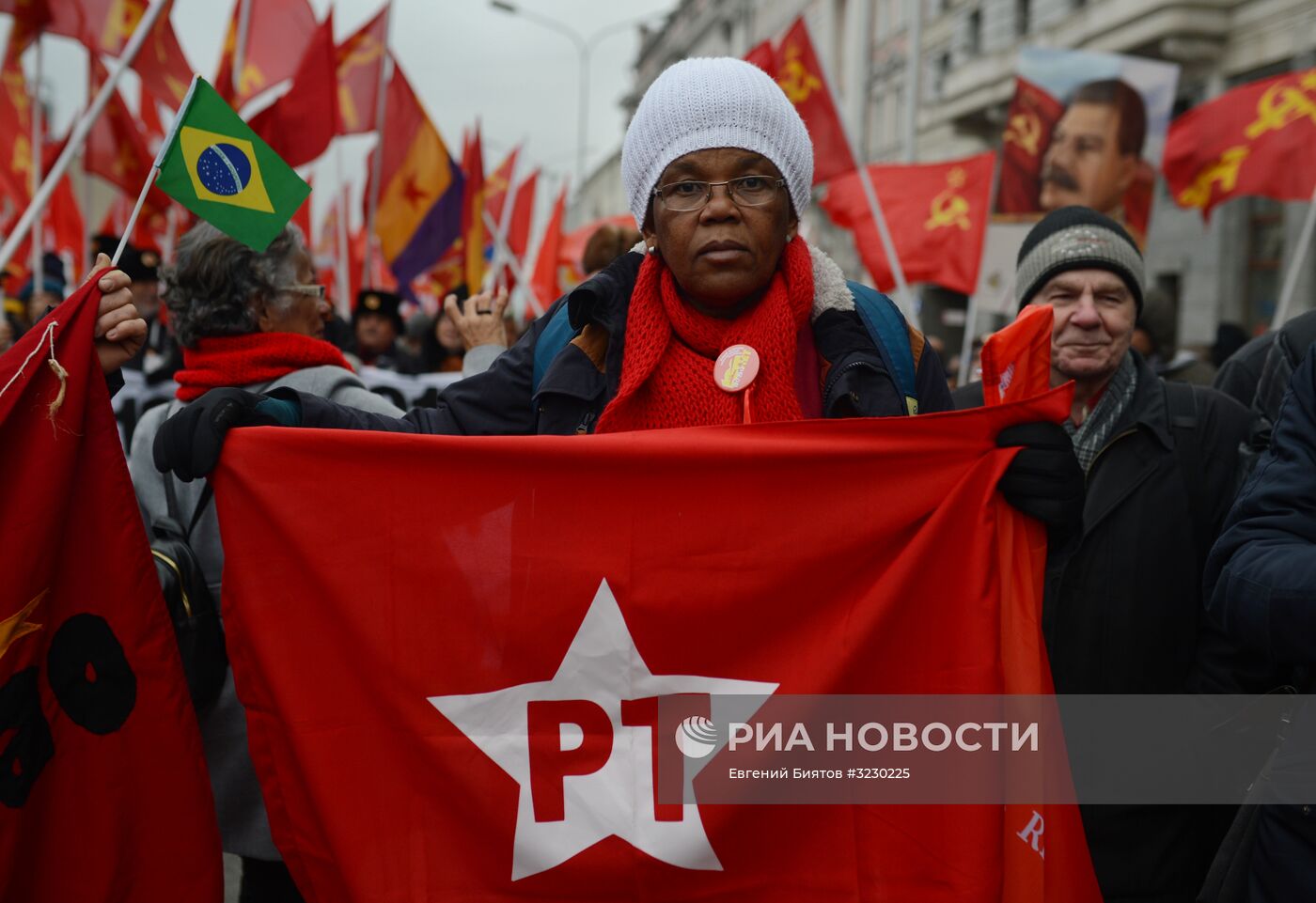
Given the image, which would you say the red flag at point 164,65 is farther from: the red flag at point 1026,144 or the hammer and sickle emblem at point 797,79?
the red flag at point 1026,144

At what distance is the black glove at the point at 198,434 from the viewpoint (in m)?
2.10

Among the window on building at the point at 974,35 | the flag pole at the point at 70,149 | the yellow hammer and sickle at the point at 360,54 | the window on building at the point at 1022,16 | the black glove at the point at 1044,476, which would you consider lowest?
the black glove at the point at 1044,476

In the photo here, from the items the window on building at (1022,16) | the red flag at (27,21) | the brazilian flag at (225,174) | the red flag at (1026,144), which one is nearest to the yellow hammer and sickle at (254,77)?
the red flag at (27,21)

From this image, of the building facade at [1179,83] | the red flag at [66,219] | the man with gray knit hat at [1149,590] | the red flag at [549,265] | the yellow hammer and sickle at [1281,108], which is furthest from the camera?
the building facade at [1179,83]

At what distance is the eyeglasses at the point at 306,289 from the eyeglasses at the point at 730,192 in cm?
103

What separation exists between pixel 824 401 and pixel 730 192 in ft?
1.32

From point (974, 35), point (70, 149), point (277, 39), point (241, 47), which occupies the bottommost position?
point (70, 149)

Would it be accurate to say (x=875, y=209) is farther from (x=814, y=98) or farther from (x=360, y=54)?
(x=360, y=54)

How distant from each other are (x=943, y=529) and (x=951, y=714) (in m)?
0.31

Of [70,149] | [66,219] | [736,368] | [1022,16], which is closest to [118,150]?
[66,219]

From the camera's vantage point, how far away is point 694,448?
204cm

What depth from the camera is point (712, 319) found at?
2.23m

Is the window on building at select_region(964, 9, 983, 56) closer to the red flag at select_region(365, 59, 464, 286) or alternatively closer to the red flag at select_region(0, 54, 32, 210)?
the red flag at select_region(365, 59, 464, 286)

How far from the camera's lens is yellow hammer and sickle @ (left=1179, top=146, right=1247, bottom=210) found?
23.8ft
